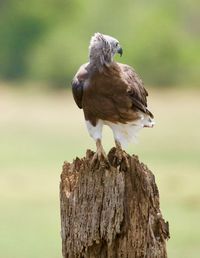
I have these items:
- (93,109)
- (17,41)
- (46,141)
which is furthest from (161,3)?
(93,109)

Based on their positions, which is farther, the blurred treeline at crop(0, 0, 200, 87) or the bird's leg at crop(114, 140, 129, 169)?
the blurred treeline at crop(0, 0, 200, 87)

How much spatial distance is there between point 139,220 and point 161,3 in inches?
1333

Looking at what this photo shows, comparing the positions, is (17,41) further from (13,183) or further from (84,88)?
(84,88)

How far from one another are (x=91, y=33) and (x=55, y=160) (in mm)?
14072

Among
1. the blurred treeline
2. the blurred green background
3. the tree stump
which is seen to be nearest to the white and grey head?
the tree stump

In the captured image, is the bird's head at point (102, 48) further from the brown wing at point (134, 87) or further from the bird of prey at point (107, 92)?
the brown wing at point (134, 87)

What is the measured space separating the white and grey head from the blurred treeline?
83.8 ft

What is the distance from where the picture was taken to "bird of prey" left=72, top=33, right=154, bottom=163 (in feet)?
24.0

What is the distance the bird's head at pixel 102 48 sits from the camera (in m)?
7.28

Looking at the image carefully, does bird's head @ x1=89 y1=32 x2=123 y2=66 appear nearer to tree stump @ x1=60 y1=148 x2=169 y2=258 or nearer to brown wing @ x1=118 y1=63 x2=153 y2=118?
brown wing @ x1=118 y1=63 x2=153 y2=118

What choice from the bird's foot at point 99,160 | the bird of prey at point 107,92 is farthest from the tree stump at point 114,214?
the bird of prey at point 107,92

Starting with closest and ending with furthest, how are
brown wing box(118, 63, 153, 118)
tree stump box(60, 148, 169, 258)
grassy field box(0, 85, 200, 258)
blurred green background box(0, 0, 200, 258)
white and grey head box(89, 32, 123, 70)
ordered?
tree stump box(60, 148, 169, 258)
white and grey head box(89, 32, 123, 70)
brown wing box(118, 63, 153, 118)
grassy field box(0, 85, 200, 258)
blurred green background box(0, 0, 200, 258)

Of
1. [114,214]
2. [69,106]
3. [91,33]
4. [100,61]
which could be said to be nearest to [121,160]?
[114,214]

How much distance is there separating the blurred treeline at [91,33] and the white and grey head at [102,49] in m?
25.5
